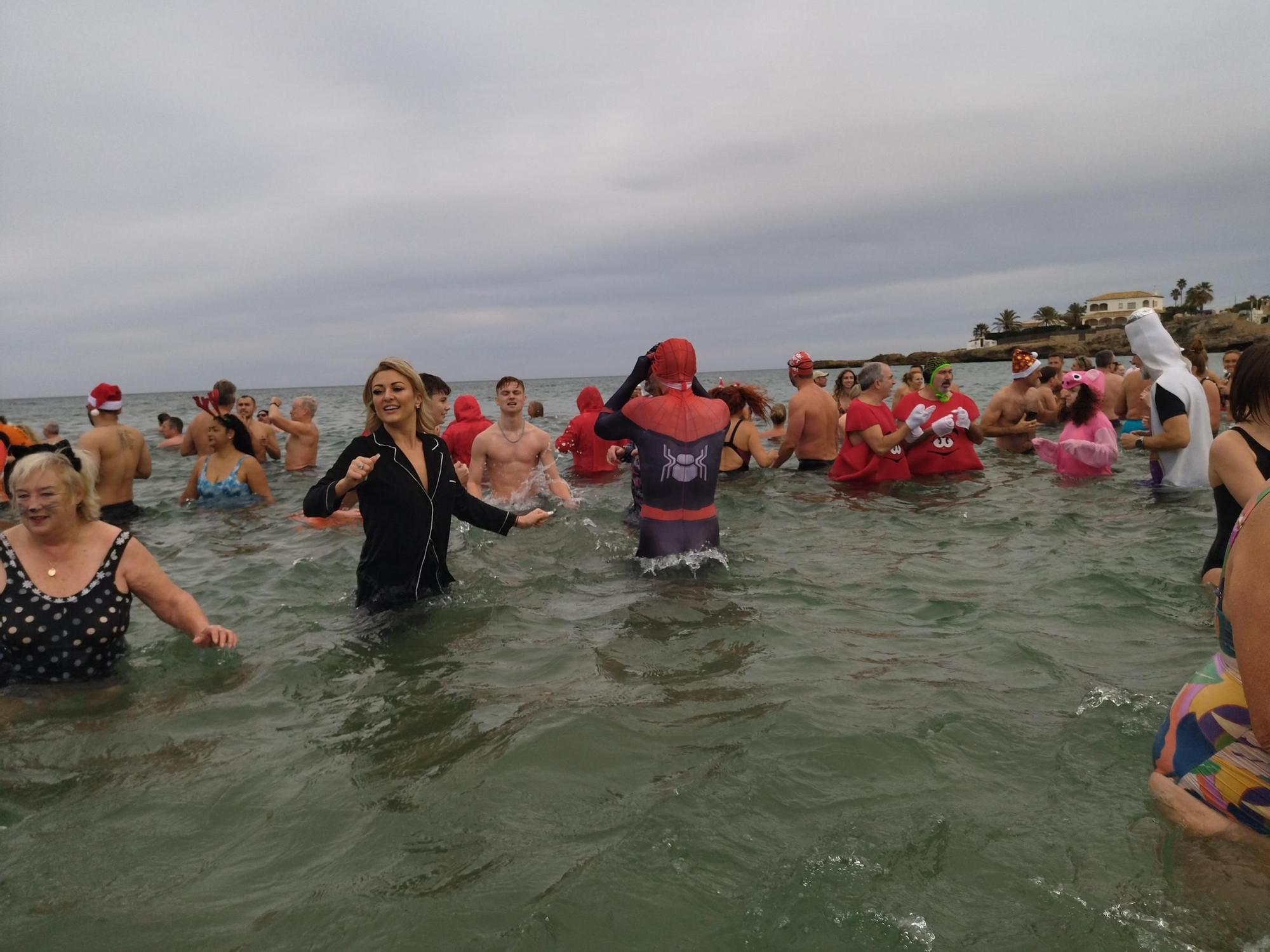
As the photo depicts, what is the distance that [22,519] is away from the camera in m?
3.83

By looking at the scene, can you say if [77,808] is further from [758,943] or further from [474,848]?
[758,943]

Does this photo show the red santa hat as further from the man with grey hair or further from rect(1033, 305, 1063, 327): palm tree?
rect(1033, 305, 1063, 327): palm tree

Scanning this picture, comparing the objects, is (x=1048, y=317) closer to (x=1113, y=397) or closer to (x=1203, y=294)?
(x=1203, y=294)

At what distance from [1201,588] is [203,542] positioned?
8402 millimetres

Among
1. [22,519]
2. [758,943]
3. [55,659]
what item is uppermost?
[22,519]

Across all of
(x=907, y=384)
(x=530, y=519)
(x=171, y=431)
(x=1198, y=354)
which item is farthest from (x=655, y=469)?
(x=171, y=431)

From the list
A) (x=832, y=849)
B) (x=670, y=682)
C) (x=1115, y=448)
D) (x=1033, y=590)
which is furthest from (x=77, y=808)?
(x=1115, y=448)

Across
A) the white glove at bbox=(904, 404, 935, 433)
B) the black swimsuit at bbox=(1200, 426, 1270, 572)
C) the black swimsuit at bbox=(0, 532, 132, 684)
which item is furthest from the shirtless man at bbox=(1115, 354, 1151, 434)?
the black swimsuit at bbox=(0, 532, 132, 684)

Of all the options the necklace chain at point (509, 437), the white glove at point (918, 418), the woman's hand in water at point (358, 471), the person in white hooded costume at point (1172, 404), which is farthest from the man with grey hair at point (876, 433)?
the woman's hand in water at point (358, 471)

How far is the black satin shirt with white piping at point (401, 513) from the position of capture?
458 centimetres

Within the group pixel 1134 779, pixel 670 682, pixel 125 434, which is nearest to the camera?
pixel 1134 779

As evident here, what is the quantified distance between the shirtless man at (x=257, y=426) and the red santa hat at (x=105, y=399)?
2.60m

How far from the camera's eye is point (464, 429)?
10312mm

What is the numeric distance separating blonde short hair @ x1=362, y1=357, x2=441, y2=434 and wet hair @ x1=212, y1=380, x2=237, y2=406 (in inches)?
272
